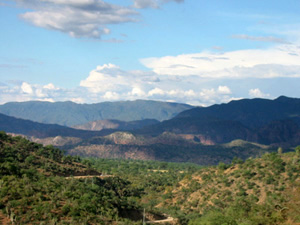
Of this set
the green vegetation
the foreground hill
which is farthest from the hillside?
the foreground hill

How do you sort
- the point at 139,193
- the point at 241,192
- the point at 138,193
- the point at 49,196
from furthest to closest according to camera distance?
the point at 139,193 → the point at 138,193 → the point at 241,192 → the point at 49,196

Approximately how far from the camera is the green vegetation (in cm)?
8419

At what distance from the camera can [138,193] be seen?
145625 millimetres

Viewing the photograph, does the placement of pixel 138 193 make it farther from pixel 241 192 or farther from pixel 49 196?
pixel 49 196

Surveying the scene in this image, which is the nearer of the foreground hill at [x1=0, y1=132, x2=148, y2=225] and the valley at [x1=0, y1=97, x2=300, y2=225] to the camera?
the foreground hill at [x1=0, y1=132, x2=148, y2=225]

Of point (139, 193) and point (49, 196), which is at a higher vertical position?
point (49, 196)

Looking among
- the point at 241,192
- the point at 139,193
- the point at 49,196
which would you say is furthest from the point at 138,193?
the point at 49,196

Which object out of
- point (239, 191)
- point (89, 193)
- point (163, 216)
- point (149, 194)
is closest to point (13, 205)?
point (89, 193)

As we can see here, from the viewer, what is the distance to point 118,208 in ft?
334

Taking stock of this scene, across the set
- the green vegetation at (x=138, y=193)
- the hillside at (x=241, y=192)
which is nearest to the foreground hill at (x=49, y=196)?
the green vegetation at (x=138, y=193)

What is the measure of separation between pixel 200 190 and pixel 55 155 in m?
48.6

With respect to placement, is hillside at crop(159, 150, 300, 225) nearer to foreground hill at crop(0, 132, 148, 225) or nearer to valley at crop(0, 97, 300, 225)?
valley at crop(0, 97, 300, 225)

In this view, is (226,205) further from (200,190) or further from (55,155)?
(55,155)

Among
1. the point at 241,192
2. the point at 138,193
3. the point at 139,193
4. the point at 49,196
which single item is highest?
A: the point at 49,196
